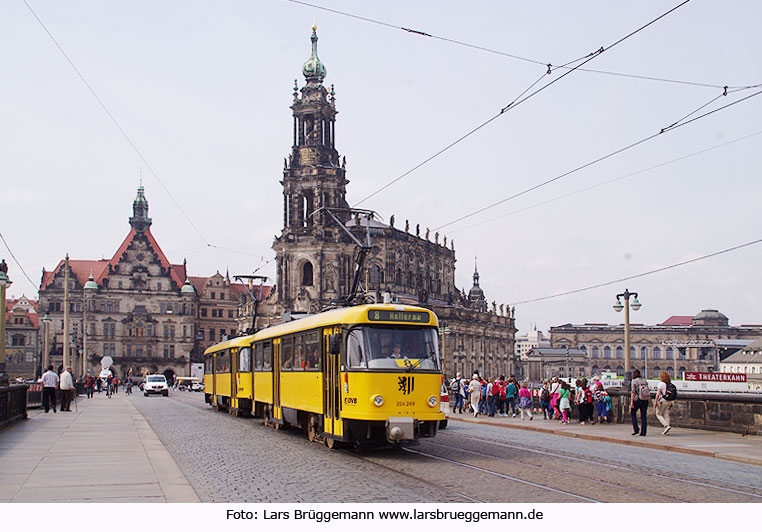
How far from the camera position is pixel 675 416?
24.0 m

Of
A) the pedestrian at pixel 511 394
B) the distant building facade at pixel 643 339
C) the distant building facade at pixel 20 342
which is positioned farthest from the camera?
the distant building facade at pixel 643 339

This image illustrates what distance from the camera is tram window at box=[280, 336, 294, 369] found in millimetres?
21266

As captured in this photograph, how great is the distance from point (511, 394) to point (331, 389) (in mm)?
15641

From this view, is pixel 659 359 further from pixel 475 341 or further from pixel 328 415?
pixel 328 415

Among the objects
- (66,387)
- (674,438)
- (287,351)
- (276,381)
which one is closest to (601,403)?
(674,438)

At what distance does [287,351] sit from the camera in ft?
71.3

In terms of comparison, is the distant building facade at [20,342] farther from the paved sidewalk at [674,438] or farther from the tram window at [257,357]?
the paved sidewalk at [674,438]

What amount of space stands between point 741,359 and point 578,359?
59946 millimetres

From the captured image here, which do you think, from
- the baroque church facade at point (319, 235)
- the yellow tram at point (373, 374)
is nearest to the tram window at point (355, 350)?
the yellow tram at point (373, 374)

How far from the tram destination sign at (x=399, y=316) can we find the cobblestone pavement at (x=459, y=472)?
2.70 m

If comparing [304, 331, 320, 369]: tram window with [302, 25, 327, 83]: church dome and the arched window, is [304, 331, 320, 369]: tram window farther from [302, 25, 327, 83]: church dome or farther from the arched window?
[302, 25, 327, 83]: church dome

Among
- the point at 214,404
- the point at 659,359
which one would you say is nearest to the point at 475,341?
the point at 659,359

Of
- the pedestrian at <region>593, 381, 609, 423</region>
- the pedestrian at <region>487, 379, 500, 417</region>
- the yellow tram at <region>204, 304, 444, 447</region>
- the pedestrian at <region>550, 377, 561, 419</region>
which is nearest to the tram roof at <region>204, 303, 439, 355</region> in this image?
the yellow tram at <region>204, 304, 444, 447</region>

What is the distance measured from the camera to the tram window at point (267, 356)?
24039 millimetres
